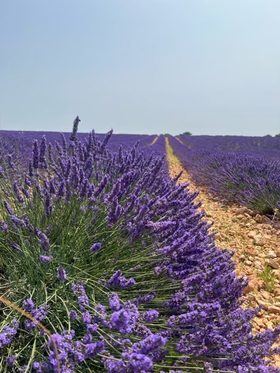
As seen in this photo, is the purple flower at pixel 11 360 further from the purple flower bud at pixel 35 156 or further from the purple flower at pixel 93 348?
the purple flower bud at pixel 35 156

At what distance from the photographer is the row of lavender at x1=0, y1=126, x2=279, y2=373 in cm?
129

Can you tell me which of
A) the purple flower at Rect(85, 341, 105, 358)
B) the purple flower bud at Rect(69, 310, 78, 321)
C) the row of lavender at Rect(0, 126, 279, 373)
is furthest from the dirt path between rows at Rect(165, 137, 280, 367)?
the purple flower at Rect(85, 341, 105, 358)

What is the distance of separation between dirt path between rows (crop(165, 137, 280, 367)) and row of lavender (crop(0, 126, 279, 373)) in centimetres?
51

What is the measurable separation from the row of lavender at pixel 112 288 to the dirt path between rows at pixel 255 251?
0.51 m

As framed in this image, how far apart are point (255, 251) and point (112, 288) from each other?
2.68 metres

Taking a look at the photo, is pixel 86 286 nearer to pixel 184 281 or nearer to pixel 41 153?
pixel 184 281

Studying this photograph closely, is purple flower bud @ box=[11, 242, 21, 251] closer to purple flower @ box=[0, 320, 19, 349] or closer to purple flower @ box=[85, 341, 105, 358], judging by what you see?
purple flower @ box=[0, 320, 19, 349]

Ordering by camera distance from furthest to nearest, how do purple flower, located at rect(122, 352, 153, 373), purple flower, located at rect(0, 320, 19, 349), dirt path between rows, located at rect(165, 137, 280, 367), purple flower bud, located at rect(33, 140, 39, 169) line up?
dirt path between rows, located at rect(165, 137, 280, 367) → purple flower bud, located at rect(33, 140, 39, 169) → purple flower, located at rect(0, 320, 19, 349) → purple flower, located at rect(122, 352, 153, 373)

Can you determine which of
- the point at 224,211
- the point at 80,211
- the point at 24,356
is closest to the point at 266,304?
the point at 80,211

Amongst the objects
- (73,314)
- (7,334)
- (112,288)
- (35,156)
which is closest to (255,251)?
(35,156)

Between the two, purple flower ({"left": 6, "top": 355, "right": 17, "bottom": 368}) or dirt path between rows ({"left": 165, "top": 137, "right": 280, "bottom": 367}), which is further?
dirt path between rows ({"left": 165, "top": 137, "right": 280, "bottom": 367})

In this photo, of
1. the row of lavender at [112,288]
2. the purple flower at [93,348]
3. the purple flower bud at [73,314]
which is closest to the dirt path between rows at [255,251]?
the row of lavender at [112,288]

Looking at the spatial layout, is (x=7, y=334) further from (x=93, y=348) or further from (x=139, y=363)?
(x=139, y=363)

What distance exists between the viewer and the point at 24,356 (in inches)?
54.9
